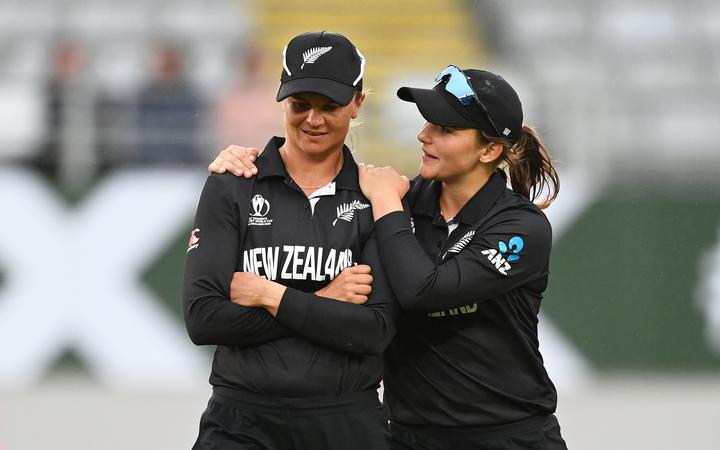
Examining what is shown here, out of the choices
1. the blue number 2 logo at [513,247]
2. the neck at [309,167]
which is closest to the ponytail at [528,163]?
the blue number 2 logo at [513,247]

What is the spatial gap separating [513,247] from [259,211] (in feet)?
2.97

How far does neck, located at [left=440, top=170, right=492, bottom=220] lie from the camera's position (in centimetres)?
427

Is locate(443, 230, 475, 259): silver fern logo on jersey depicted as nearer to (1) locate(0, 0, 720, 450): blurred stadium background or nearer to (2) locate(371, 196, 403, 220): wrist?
(2) locate(371, 196, 403, 220): wrist

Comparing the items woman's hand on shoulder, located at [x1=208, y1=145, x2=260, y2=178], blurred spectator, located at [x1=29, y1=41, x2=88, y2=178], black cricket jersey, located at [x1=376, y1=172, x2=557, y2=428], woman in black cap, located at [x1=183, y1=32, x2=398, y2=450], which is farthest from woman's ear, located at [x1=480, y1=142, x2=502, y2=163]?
blurred spectator, located at [x1=29, y1=41, x2=88, y2=178]

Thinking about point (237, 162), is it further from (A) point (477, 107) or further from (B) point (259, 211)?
(A) point (477, 107)

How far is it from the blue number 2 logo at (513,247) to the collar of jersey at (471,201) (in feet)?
0.50

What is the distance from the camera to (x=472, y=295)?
402cm

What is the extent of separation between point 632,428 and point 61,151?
513 centimetres

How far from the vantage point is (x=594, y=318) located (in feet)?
32.2

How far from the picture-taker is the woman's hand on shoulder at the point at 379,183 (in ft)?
13.1

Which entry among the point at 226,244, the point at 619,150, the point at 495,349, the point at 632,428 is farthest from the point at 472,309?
the point at 619,150

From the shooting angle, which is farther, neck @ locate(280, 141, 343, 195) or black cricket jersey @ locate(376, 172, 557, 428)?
black cricket jersey @ locate(376, 172, 557, 428)

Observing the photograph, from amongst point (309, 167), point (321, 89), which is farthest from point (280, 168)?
point (321, 89)

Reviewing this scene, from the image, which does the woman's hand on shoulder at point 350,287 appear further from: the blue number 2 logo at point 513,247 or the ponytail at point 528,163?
the ponytail at point 528,163
